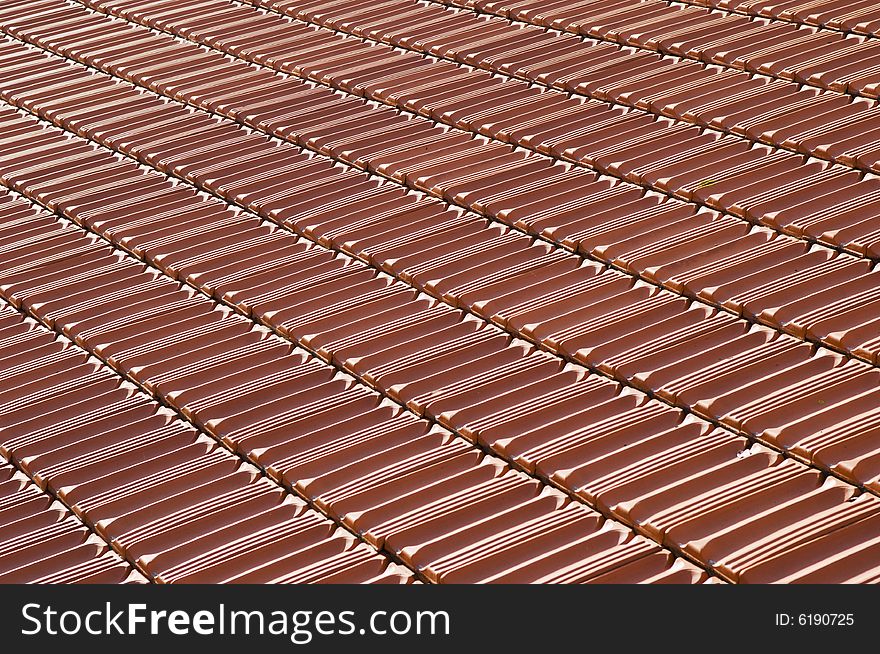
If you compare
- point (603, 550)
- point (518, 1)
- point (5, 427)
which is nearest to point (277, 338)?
point (5, 427)

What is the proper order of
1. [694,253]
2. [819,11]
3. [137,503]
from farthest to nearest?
1. [819,11]
2. [694,253]
3. [137,503]

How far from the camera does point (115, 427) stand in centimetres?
473

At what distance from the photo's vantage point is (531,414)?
4387mm

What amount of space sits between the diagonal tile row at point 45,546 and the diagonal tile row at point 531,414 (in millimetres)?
593

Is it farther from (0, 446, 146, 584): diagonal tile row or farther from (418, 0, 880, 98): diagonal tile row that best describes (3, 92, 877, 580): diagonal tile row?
(418, 0, 880, 98): diagonal tile row

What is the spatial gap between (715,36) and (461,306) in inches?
101

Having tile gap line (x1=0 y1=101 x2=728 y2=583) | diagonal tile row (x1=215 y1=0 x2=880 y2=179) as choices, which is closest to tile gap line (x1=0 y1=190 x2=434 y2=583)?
tile gap line (x1=0 y1=101 x2=728 y2=583)

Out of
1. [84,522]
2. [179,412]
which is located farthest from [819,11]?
Answer: [84,522]

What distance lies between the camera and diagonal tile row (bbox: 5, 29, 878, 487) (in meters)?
4.08

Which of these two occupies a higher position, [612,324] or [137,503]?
[612,324]

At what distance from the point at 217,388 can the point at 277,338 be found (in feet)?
1.22

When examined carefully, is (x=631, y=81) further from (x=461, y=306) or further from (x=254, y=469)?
(x=254, y=469)

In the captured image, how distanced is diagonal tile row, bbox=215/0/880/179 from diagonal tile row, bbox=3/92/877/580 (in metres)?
1.71

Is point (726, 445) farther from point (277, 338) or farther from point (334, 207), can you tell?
point (334, 207)
